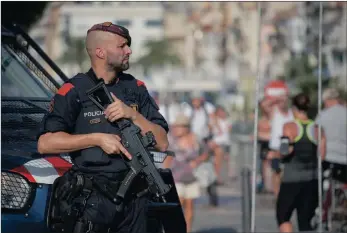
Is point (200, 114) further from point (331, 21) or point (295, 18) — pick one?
point (295, 18)

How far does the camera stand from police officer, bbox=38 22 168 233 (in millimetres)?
6539

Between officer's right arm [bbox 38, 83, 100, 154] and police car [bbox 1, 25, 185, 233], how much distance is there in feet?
1.84

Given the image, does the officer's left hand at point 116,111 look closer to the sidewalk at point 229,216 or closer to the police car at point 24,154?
the police car at point 24,154

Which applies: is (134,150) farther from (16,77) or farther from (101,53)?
(16,77)

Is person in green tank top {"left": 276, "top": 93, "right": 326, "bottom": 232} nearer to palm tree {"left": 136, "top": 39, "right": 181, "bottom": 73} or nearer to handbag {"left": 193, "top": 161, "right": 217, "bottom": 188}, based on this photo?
handbag {"left": 193, "top": 161, "right": 217, "bottom": 188}

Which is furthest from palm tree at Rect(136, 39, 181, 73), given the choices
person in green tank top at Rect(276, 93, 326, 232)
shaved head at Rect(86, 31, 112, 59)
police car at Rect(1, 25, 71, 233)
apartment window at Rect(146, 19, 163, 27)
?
shaved head at Rect(86, 31, 112, 59)

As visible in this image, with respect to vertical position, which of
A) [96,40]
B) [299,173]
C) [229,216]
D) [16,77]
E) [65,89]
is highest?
[96,40]

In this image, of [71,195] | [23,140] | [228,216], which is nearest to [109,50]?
[71,195]

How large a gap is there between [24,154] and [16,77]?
226cm

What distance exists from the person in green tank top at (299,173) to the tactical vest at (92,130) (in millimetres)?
5927

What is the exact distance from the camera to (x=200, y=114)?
2594cm

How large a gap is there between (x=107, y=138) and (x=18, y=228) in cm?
114

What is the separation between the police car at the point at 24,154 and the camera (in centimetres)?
724

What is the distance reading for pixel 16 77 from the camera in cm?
970
